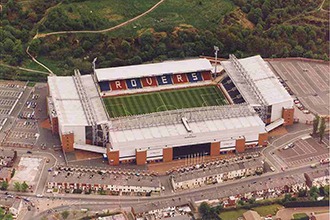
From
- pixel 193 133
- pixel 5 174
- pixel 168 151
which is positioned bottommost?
pixel 5 174

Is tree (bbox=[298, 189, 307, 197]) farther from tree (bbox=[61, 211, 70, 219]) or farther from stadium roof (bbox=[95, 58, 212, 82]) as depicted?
stadium roof (bbox=[95, 58, 212, 82])

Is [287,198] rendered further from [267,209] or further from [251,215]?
[251,215]

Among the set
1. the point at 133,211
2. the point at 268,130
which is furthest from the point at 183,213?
the point at 268,130

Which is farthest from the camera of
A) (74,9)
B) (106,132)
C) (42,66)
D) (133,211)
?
(74,9)

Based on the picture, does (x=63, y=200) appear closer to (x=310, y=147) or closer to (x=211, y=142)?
(x=211, y=142)

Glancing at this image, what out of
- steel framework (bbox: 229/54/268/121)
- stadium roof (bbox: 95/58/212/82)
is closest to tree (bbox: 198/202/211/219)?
steel framework (bbox: 229/54/268/121)

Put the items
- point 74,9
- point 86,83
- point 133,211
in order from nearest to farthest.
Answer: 1. point 133,211
2. point 86,83
3. point 74,9

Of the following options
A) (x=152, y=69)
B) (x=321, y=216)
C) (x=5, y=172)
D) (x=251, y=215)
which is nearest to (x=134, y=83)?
(x=152, y=69)
